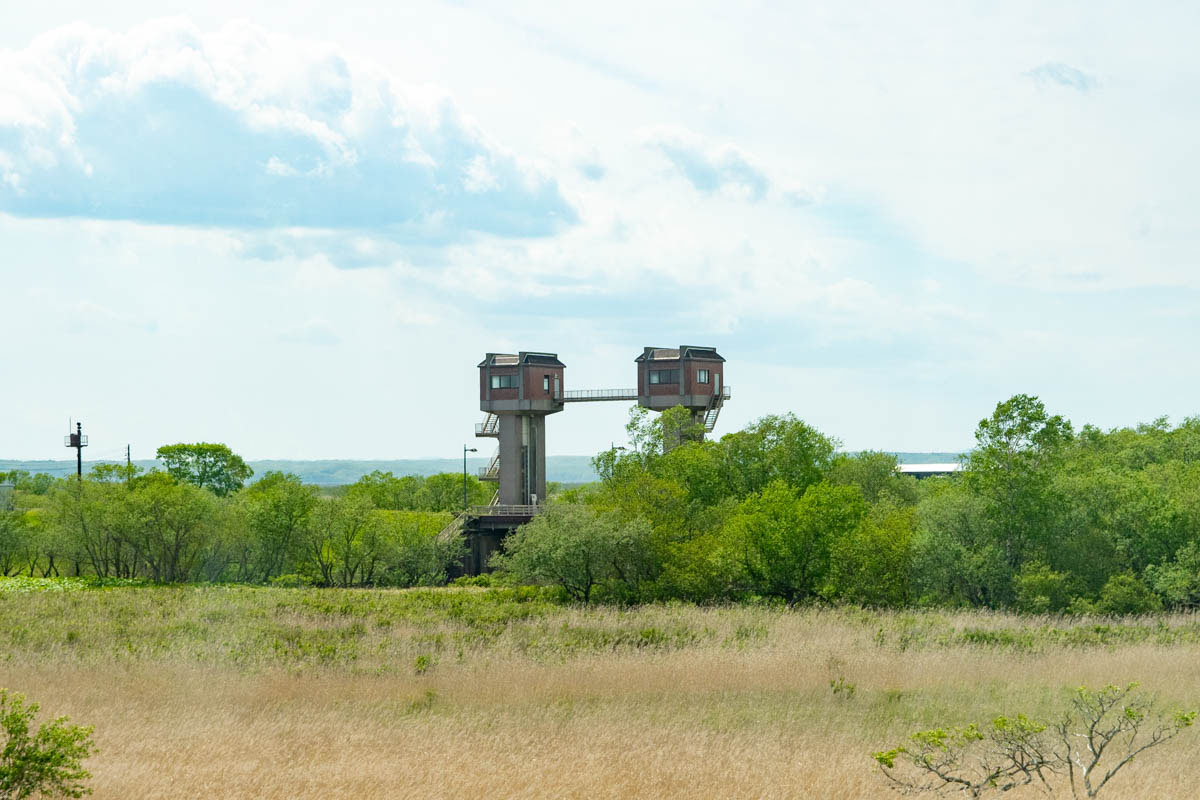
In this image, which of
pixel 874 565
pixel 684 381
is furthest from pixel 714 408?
pixel 874 565

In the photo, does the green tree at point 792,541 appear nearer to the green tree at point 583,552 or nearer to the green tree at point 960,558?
the green tree at point 960,558

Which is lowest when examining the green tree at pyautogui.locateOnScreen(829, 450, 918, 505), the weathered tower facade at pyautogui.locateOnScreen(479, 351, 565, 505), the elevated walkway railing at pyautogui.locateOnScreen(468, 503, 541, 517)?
the elevated walkway railing at pyautogui.locateOnScreen(468, 503, 541, 517)

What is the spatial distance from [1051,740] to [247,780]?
1206 cm

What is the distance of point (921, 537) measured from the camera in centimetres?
4203

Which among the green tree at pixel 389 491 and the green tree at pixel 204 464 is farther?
the green tree at pixel 204 464

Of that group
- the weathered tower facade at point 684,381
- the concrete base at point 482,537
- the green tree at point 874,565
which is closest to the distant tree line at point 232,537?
the concrete base at point 482,537

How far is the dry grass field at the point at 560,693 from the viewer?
15375mm

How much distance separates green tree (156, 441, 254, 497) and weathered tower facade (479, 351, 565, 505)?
50825 millimetres

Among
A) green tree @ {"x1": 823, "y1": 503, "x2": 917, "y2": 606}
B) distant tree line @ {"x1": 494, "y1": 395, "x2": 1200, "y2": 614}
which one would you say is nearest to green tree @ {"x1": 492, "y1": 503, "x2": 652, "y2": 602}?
distant tree line @ {"x1": 494, "y1": 395, "x2": 1200, "y2": 614}

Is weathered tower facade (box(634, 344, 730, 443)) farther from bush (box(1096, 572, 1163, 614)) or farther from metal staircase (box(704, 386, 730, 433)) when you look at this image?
bush (box(1096, 572, 1163, 614))

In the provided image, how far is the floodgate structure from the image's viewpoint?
263ft

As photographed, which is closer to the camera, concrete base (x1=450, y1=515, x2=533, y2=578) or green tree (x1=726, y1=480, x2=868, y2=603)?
green tree (x1=726, y1=480, x2=868, y2=603)

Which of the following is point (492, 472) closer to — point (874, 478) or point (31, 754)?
point (874, 478)

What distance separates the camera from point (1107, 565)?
1613 inches
